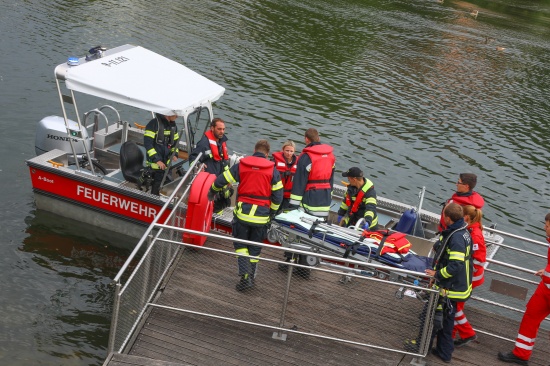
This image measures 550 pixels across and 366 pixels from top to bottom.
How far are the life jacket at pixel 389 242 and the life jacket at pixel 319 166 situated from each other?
1079 millimetres

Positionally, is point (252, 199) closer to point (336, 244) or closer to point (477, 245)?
point (336, 244)

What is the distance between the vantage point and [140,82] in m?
11.4

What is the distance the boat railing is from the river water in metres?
1.56

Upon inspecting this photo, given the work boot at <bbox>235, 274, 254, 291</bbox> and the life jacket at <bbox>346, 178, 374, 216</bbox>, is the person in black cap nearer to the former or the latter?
the life jacket at <bbox>346, 178, 374, 216</bbox>

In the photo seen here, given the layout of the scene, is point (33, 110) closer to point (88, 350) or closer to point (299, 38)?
point (88, 350)

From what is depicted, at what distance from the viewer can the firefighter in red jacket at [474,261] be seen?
26.2 feet

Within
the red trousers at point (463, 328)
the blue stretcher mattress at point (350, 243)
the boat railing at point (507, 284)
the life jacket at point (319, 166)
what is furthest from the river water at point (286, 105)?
the red trousers at point (463, 328)

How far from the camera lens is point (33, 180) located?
12156 mm

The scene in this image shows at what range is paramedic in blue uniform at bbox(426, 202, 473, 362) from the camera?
7539 mm

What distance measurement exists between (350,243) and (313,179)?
1.32 m

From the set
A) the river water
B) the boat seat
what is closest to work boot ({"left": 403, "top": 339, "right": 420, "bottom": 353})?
the river water

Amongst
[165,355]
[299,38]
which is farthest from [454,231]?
[299,38]

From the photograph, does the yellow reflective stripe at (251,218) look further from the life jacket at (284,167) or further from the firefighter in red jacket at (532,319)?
the firefighter in red jacket at (532,319)

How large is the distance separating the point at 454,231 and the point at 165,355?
3618mm
